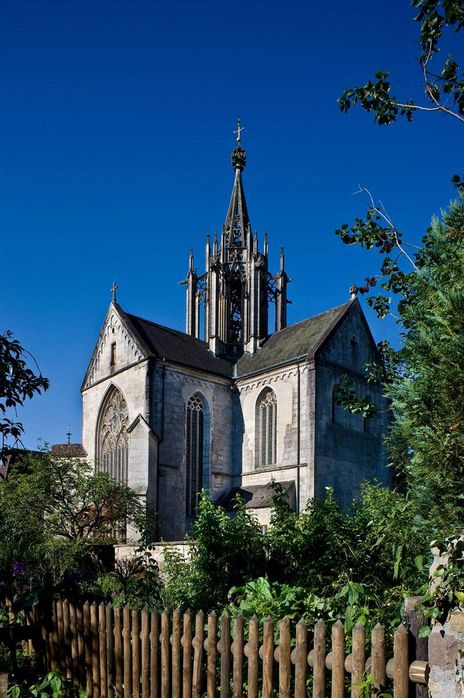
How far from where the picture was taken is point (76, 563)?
17.0 m

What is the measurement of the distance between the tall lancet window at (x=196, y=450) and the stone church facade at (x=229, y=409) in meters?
0.05

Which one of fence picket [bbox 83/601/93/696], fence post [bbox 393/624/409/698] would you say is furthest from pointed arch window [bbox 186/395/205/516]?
fence post [bbox 393/624/409/698]

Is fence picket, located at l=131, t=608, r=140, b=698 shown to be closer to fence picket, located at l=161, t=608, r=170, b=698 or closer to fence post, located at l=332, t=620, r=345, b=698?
fence picket, located at l=161, t=608, r=170, b=698

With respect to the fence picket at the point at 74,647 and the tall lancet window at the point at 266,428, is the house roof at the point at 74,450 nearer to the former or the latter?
the tall lancet window at the point at 266,428

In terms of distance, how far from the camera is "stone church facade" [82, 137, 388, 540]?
30.4 metres

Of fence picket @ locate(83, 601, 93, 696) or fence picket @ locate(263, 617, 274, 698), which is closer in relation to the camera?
fence picket @ locate(263, 617, 274, 698)

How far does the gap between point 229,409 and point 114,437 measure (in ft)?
20.0

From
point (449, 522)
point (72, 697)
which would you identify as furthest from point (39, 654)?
point (449, 522)

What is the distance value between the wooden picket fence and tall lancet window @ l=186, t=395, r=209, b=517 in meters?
24.8

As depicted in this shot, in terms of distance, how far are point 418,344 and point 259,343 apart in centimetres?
3090

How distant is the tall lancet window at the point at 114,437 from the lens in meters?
33.9

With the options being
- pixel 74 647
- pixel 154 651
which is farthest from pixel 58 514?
pixel 154 651

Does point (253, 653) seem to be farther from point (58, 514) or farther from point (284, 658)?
point (58, 514)

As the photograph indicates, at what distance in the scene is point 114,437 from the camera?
34594mm
